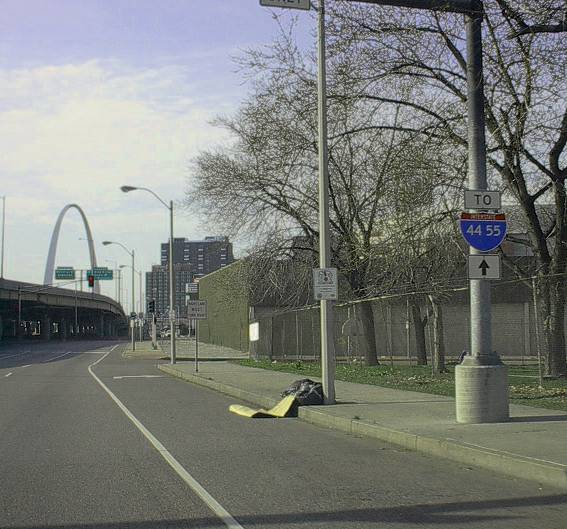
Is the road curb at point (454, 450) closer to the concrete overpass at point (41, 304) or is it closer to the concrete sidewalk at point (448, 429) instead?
the concrete sidewalk at point (448, 429)

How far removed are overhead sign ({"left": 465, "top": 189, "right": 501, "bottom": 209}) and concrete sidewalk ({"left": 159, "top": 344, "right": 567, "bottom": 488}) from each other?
3340mm

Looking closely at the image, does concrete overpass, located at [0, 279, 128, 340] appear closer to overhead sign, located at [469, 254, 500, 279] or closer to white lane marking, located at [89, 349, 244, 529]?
white lane marking, located at [89, 349, 244, 529]

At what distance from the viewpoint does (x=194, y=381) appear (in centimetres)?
2669

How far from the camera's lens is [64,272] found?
9219cm

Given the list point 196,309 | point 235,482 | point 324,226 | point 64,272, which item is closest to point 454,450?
point 235,482

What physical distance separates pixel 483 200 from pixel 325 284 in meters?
4.41

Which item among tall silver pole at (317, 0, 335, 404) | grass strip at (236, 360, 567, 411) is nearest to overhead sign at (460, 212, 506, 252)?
grass strip at (236, 360, 567, 411)

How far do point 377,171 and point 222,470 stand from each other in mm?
14082

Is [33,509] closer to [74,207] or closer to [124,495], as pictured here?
[124,495]

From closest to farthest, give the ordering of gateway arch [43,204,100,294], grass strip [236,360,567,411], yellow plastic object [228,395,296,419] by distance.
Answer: grass strip [236,360,567,411]
yellow plastic object [228,395,296,419]
gateway arch [43,204,100,294]

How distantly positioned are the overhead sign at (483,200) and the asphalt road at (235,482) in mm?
3932

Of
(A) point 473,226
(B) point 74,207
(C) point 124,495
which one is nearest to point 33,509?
(C) point 124,495

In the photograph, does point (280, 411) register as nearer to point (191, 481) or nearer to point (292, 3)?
point (191, 481)

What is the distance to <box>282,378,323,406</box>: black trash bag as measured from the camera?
15.6 meters
